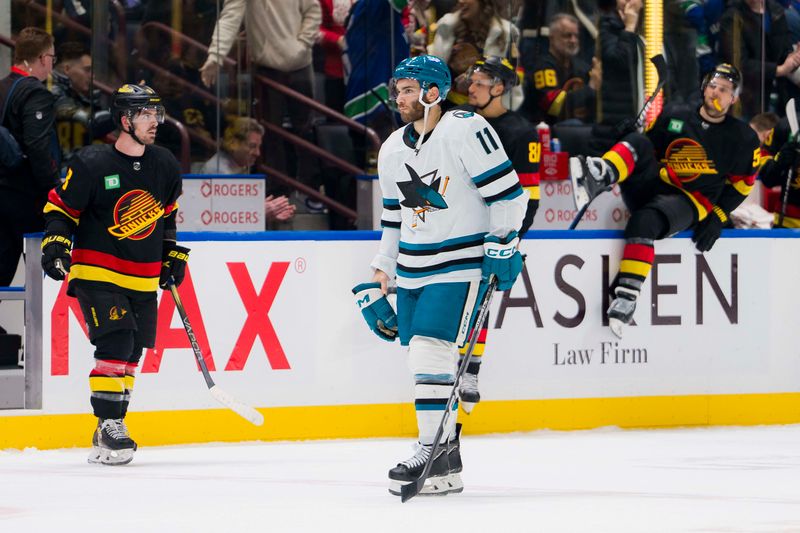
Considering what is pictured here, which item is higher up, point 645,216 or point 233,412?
point 645,216

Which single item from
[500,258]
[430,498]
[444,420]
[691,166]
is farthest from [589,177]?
[430,498]

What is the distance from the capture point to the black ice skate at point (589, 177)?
7.24 m

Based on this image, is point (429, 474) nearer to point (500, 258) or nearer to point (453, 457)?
point (453, 457)

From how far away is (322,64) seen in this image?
886cm

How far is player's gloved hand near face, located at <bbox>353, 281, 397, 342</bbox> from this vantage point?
16.9 feet

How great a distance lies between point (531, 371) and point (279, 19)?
2773 millimetres

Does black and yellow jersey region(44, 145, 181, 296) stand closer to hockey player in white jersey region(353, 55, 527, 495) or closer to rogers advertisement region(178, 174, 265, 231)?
hockey player in white jersey region(353, 55, 527, 495)

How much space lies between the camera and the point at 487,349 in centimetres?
686

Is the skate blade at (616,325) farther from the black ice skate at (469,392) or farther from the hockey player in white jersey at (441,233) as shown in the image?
the hockey player in white jersey at (441,233)

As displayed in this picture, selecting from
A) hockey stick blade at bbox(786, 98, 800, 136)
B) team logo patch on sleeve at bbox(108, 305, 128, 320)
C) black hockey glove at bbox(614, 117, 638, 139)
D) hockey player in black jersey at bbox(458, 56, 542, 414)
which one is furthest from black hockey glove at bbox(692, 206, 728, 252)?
team logo patch on sleeve at bbox(108, 305, 128, 320)

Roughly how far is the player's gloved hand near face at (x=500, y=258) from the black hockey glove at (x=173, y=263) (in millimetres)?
1498

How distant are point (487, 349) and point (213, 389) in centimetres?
145

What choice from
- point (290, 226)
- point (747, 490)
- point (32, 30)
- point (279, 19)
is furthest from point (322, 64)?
point (747, 490)

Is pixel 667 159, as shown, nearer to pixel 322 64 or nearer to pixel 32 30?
pixel 322 64
